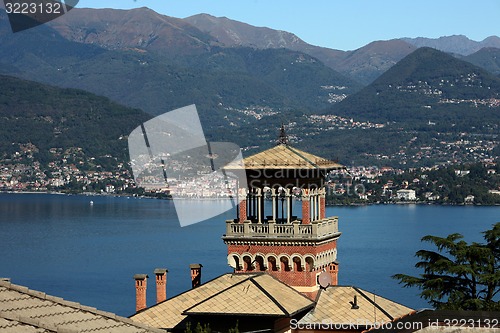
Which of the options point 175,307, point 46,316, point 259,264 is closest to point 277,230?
point 259,264

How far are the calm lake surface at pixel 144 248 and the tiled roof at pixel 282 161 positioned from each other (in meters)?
42.7

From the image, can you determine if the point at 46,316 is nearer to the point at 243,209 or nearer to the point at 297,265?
the point at 297,265

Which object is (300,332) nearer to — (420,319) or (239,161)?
(239,161)

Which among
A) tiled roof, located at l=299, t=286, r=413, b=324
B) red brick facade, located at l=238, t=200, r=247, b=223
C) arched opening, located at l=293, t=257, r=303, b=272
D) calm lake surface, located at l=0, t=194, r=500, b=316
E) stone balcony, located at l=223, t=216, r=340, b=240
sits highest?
red brick facade, located at l=238, t=200, r=247, b=223

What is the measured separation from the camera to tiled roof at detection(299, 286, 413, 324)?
21516 millimetres

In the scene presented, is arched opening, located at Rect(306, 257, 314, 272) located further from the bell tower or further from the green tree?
the green tree

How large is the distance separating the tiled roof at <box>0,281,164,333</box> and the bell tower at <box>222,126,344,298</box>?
30.2ft

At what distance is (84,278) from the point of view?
94250 millimetres

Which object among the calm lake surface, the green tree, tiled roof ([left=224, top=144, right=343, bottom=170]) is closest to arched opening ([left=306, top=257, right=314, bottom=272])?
tiled roof ([left=224, top=144, right=343, bottom=170])

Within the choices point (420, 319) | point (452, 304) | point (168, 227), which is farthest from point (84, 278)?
point (420, 319)

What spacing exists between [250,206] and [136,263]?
8133 centimetres

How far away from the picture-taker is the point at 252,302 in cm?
2047

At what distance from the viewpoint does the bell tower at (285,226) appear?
23031 mm

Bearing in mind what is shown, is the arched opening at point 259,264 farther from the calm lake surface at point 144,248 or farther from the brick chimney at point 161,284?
the calm lake surface at point 144,248
